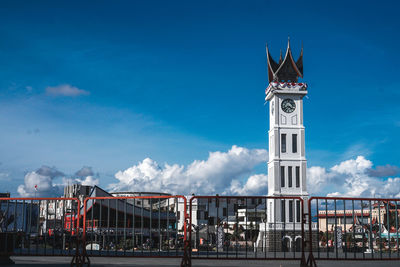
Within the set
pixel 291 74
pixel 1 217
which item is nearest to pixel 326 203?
pixel 1 217

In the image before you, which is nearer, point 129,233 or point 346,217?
point 129,233

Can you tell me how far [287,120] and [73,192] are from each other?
112650 millimetres

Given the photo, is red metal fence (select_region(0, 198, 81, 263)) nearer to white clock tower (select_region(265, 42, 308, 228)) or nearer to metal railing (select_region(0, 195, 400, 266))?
metal railing (select_region(0, 195, 400, 266))

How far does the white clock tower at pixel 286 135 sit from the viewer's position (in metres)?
64.9

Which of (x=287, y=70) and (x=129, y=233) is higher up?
(x=287, y=70)

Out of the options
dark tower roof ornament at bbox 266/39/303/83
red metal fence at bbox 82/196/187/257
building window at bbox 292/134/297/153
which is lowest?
red metal fence at bbox 82/196/187/257

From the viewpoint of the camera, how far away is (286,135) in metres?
66.7

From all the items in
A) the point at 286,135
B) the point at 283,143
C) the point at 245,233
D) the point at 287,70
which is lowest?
the point at 245,233

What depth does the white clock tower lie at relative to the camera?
6488 cm

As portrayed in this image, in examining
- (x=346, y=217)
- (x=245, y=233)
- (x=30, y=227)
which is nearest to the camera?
(x=30, y=227)

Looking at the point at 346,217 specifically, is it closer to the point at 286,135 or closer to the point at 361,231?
the point at 286,135

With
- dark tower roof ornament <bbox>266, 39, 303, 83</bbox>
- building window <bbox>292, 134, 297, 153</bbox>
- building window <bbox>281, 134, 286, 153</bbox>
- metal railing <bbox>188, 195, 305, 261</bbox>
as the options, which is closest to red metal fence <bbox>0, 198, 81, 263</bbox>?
metal railing <bbox>188, 195, 305, 261</bbox>

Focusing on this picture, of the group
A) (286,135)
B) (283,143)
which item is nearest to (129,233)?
(283,143)

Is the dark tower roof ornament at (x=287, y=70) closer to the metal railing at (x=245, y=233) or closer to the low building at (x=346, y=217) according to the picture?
the metal railing at (x=245, y=233)
